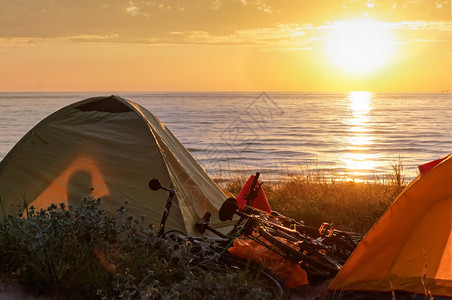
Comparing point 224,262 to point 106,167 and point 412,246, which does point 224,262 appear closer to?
point 412,246

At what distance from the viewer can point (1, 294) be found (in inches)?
171

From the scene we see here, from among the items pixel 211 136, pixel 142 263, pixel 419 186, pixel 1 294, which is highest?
pixel 419 186

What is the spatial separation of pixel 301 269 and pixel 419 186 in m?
1.49

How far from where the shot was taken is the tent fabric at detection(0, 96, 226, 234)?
6680 mm

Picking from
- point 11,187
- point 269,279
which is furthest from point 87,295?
point 11,187

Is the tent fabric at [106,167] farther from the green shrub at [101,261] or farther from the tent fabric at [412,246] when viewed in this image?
the tent fabric at [412,246]

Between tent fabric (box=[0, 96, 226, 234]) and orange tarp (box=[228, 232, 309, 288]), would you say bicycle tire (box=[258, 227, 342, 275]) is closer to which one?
orange tarp (box=[228, 232, 309, 288])

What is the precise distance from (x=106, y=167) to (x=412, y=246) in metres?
4.02

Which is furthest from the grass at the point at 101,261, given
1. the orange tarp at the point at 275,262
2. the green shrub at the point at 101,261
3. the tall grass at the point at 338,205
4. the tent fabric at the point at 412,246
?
A: the tall grass at the point at 338,205

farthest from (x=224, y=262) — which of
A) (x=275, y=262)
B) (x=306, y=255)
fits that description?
(x=306, y=255)

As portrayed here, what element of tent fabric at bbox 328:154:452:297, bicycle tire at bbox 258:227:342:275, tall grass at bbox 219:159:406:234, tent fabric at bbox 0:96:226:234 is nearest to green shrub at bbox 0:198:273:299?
bicycle tire at bbox 258:227:342:275

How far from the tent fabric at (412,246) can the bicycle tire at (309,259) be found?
12.6 inches

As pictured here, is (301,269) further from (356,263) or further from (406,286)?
(406,286)

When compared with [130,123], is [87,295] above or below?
below
